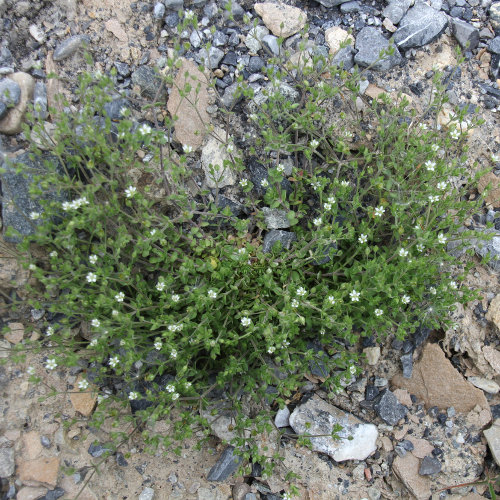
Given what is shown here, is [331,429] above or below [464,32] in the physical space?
below

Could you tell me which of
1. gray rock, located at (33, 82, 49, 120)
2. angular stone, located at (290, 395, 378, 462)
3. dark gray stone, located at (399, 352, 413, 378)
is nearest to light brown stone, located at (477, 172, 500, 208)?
dark gray stone, located at (399, 352, 413, 378)

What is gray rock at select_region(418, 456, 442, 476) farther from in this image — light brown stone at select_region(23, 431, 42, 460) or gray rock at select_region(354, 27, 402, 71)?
gray rock at select_region(354, 27, 402, 71)

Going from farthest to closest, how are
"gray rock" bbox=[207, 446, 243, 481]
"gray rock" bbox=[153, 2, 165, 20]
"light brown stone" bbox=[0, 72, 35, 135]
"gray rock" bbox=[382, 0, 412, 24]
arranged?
"gray rock" bbox=[382, 0, 412, 24] → "gray rock" bbox=[153, 2, 165, 20] → "light brown stone" bbox=[0, 72, 35, 135] → "gray rock" bbox=[207, 446, 243, 481]

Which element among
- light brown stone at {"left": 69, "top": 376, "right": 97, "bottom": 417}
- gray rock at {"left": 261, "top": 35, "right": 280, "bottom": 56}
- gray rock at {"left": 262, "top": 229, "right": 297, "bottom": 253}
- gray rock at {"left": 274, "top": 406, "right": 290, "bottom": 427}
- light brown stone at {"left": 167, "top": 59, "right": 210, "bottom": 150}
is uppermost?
gray rock at {"left": 261, "top": 35, "right": 280, "bottom": 56}

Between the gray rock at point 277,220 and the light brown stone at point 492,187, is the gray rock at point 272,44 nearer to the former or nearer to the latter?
the gray rock at point 277,220

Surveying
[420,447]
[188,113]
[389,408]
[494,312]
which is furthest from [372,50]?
[420,447]

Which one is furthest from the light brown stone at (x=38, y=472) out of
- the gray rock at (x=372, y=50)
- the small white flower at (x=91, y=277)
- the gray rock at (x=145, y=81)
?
the gray rock at (x=372, y=50)

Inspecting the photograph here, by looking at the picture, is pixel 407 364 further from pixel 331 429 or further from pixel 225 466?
pixel 225 466
